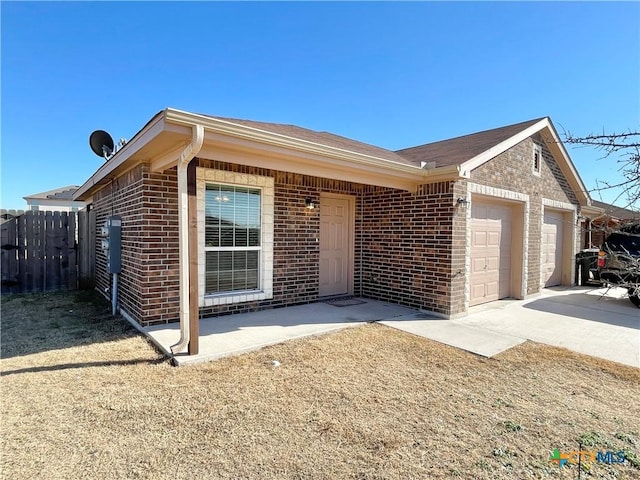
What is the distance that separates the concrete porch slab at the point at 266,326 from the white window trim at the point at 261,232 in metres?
0.32

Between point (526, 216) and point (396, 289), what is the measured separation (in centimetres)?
386

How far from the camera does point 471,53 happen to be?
7.98 m

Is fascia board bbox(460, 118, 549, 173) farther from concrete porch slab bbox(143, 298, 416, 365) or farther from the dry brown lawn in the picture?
the dry brown lawn

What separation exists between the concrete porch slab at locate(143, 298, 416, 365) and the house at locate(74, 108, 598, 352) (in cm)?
26

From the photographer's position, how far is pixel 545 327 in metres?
5.78

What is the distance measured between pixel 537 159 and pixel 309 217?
639cm

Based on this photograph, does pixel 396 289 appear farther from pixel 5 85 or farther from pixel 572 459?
pixel 5 85

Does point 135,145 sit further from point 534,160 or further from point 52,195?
point 52,195

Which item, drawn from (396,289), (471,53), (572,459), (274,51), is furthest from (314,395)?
(274,51)

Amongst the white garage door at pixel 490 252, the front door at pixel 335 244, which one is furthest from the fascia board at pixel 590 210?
the front door at pixel 335 244

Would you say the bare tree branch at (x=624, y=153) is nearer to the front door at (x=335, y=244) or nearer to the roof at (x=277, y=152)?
the roof at (x=277, y=152)

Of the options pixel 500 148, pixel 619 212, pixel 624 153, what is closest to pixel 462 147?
pixel 500 148

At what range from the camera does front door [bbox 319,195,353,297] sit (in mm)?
7402

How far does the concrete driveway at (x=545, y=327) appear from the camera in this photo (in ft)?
15.6
